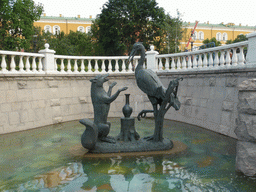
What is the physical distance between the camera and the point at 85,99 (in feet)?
34.8

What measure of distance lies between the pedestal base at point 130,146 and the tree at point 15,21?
21.0 metres

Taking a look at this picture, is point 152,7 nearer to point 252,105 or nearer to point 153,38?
point 153,38

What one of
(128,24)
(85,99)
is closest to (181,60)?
(85,99)

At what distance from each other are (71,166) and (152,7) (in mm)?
24857

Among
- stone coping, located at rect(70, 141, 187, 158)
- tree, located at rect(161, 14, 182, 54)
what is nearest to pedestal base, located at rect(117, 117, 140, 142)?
stone coping, located at rect(70, 141, 187, 158)

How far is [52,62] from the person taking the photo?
31.4ft

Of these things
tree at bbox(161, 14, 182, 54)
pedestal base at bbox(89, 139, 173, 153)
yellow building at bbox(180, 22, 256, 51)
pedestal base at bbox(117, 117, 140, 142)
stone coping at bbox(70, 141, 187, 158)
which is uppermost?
yellow building at bbox(180, 22, 256, 51)

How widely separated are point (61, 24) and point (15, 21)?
3549 centimetres

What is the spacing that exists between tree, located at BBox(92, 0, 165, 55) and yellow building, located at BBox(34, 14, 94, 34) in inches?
1275

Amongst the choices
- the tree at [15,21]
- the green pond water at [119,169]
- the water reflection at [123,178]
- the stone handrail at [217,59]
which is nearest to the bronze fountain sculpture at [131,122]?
the green pond water at [119,169]

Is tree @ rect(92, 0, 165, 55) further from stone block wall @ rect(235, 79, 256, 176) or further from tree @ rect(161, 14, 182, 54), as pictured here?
stone block wall @ rect(235, 79, 256, 176)

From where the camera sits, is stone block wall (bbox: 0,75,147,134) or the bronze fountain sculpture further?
stone block wall (bbox: 0,75,147,134)

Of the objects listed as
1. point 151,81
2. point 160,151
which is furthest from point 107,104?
point 160,151

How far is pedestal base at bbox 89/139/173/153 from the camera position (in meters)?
5.57
